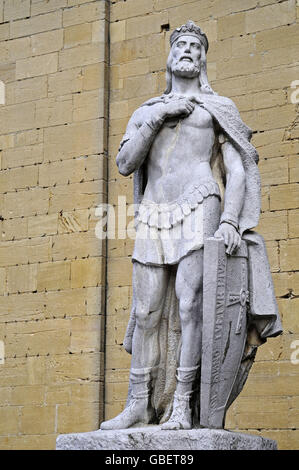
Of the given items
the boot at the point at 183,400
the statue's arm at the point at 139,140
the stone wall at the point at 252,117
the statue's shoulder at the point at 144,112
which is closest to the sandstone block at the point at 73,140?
the stone wall at the point at 252,117

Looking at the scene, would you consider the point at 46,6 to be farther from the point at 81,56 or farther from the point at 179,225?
the point at 179,225

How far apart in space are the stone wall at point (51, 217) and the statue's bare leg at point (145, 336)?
12.5ft

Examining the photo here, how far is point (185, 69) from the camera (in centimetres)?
705

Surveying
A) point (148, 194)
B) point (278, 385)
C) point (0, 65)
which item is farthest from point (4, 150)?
point (148, 194)

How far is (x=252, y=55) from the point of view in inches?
417

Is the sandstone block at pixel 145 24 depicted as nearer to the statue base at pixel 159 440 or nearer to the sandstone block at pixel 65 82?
the sandstone block at pixel 65 82

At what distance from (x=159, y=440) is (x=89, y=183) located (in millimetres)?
5232

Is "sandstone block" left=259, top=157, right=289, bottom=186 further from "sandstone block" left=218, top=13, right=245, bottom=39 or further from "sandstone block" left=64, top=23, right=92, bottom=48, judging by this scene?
"sandstone block" left=64, top=23, right=92, bottom=48

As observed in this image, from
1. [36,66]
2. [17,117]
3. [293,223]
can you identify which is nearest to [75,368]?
[293,223]

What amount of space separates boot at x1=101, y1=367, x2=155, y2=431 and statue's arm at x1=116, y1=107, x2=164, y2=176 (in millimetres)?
1354

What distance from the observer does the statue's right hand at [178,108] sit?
6844 mm

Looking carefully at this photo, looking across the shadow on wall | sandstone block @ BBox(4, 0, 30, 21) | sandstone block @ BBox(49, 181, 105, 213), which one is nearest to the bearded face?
sandstone block @ BBox(49, 181, 105, 213)

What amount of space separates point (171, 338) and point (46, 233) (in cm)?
467
